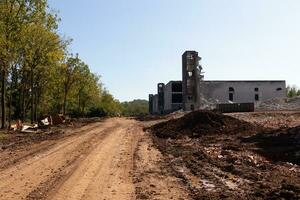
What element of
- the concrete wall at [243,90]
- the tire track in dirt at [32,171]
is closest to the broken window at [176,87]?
the concrete wall at [243,90]

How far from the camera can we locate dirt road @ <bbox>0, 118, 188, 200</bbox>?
1249 centimetres

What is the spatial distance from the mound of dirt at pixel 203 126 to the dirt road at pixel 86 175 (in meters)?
10.7

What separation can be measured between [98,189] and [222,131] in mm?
22285

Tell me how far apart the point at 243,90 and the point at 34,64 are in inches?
3317

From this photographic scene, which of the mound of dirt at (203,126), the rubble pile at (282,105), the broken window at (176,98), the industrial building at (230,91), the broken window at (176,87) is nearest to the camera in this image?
the mound of dirt at (203,126)

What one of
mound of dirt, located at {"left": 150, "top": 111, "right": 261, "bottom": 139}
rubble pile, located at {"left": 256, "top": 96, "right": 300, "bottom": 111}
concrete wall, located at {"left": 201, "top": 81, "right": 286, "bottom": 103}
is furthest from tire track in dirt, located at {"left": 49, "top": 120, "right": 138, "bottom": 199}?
concrete wall, located at {"left": 201, "top": 81, "right": 286, "bottom": 103}

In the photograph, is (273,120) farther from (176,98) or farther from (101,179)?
(176,98)

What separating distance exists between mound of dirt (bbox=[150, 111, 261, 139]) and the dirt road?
10.7m

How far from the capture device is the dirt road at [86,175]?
12492mm

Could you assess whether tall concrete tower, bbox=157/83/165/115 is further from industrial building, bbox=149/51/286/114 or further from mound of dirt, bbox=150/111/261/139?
mound of dirt, bbox=150/111/261/139

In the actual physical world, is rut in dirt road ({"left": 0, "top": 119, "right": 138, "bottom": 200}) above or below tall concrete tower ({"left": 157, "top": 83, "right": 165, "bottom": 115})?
below

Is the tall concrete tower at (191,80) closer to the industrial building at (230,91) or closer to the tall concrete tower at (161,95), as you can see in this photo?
the industrial building at (230,91)

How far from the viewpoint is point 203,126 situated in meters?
35.3

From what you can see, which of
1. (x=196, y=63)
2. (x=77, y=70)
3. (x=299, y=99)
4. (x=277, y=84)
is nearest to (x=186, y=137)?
(x=77, y=70)
